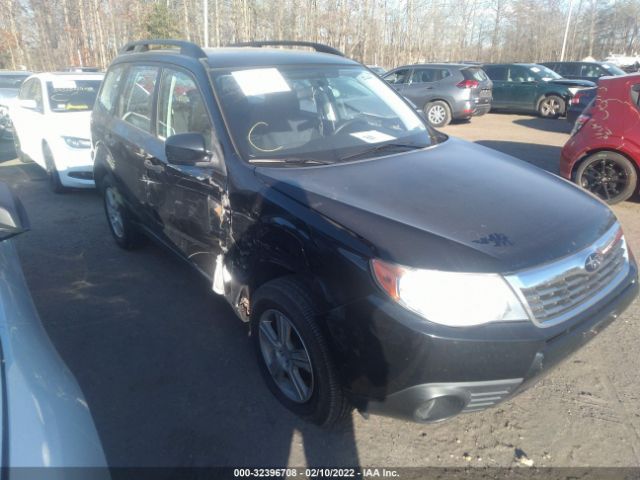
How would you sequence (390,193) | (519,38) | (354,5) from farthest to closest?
(519,38), (354,5), (390,193)

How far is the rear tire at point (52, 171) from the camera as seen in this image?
22.6 ft

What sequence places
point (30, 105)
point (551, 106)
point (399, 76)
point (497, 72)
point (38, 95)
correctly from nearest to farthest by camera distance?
point (30, 105) < point (38, 95) < point (399, 76) < point (551, 106) < point (497, 72)

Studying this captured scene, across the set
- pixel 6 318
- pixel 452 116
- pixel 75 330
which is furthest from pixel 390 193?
pixel 452 116

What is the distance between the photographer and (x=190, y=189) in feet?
10.3

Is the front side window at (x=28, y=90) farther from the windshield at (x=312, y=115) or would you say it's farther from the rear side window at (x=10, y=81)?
the windshield at (x=312, y=115)

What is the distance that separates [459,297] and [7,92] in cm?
1309

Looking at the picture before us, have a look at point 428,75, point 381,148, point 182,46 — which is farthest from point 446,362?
point 428,75

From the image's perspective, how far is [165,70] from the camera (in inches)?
141

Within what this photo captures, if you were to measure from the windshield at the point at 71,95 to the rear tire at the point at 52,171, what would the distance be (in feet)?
2.06

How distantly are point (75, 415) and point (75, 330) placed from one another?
2221 millimetres

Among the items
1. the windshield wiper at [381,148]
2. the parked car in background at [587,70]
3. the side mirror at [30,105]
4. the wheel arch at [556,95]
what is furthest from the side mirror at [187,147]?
the parked car in background at [587,70]

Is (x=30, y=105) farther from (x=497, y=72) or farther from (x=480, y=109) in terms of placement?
(x=497, y=72)

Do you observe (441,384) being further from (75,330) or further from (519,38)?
(519,38)

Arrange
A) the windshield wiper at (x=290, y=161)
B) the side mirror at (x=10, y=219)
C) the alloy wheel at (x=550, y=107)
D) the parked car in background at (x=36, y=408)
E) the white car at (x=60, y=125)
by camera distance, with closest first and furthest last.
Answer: the parked car in background at (x=36, y=408) → the side mirror at (x=10, y=219) → the windshield wiper at (x=290, y=161) → the white car at (x=60, y=125) → the alloy wheel at (x=550, y=107)
